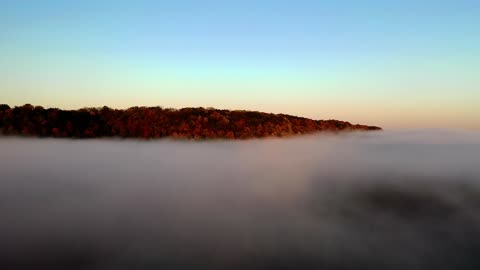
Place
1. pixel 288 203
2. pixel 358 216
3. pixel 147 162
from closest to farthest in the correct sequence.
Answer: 1. pixel 358 216
2. pixel 288 203
3. pixel 147 162

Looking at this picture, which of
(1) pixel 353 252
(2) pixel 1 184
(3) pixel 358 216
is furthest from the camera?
(2) pixel 1 184

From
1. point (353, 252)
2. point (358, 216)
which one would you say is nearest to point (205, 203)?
point (358, 216)

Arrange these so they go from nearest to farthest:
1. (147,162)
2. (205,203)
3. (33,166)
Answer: (205,203), (33,166), (147,162)

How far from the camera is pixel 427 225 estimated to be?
9962 centimetres

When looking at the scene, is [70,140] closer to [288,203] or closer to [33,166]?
[33,166]

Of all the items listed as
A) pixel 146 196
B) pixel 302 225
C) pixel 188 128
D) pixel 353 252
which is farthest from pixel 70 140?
pixel 353 252

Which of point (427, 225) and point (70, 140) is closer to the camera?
point (427, 225)

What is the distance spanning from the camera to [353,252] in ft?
243

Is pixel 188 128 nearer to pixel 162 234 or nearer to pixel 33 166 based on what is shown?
pixel 33 166

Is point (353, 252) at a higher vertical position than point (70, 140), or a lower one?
lower

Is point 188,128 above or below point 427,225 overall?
above

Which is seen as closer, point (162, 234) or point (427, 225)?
point (162, 234)

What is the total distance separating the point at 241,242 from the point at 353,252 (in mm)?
19110

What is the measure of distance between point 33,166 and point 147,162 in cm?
4420
